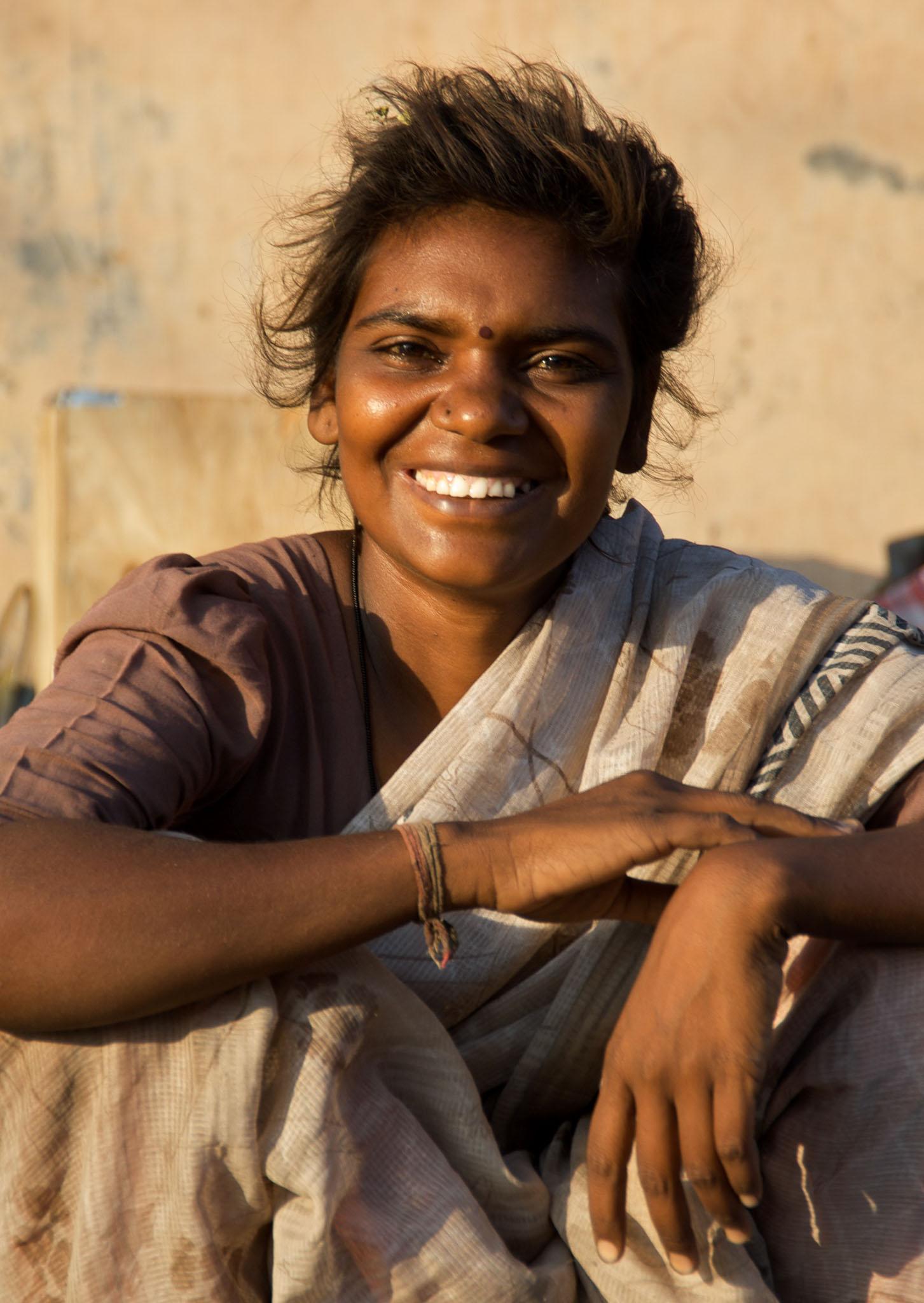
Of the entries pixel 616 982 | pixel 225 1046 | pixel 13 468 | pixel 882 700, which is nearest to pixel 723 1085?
→ pixel 616 982

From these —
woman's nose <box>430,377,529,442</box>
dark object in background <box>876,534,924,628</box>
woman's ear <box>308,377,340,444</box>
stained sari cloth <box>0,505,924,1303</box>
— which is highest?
woman's nose <box>430,377,529,442</box>

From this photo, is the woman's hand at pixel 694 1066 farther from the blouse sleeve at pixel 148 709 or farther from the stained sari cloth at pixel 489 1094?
the blouse sleeve at pixel 148 709

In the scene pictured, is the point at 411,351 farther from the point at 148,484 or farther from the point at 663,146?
the point at 663,146

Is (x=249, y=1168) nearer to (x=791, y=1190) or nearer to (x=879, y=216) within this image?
(x=791, y=1190)

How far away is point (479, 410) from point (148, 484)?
2.65 metres

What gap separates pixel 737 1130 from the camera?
1.66 meters

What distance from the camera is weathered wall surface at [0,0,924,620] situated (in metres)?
5.24

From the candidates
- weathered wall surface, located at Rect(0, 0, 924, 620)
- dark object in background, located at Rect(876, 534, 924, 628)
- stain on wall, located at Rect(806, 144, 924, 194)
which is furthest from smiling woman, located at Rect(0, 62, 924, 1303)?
stain on wall, located at Rect(806, 144, 924, 194)

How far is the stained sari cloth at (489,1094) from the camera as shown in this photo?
5.53 feet

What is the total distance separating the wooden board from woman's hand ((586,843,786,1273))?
2.97 meters

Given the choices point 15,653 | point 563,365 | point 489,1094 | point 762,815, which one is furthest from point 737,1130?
point 15,653

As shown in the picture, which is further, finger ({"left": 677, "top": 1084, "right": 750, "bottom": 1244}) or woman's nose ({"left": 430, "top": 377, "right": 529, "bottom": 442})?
woman's nose ({"left": 430, "top": 377, "right": 529, "bottom": 442})

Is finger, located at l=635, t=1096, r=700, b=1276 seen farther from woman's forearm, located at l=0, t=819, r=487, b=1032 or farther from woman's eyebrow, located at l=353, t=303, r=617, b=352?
woman's eyebrow, located at l=353, t=303, r=617, b=352

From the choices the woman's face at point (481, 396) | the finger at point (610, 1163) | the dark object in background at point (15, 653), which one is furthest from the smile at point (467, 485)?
the dark object in background at point (15, 653)
